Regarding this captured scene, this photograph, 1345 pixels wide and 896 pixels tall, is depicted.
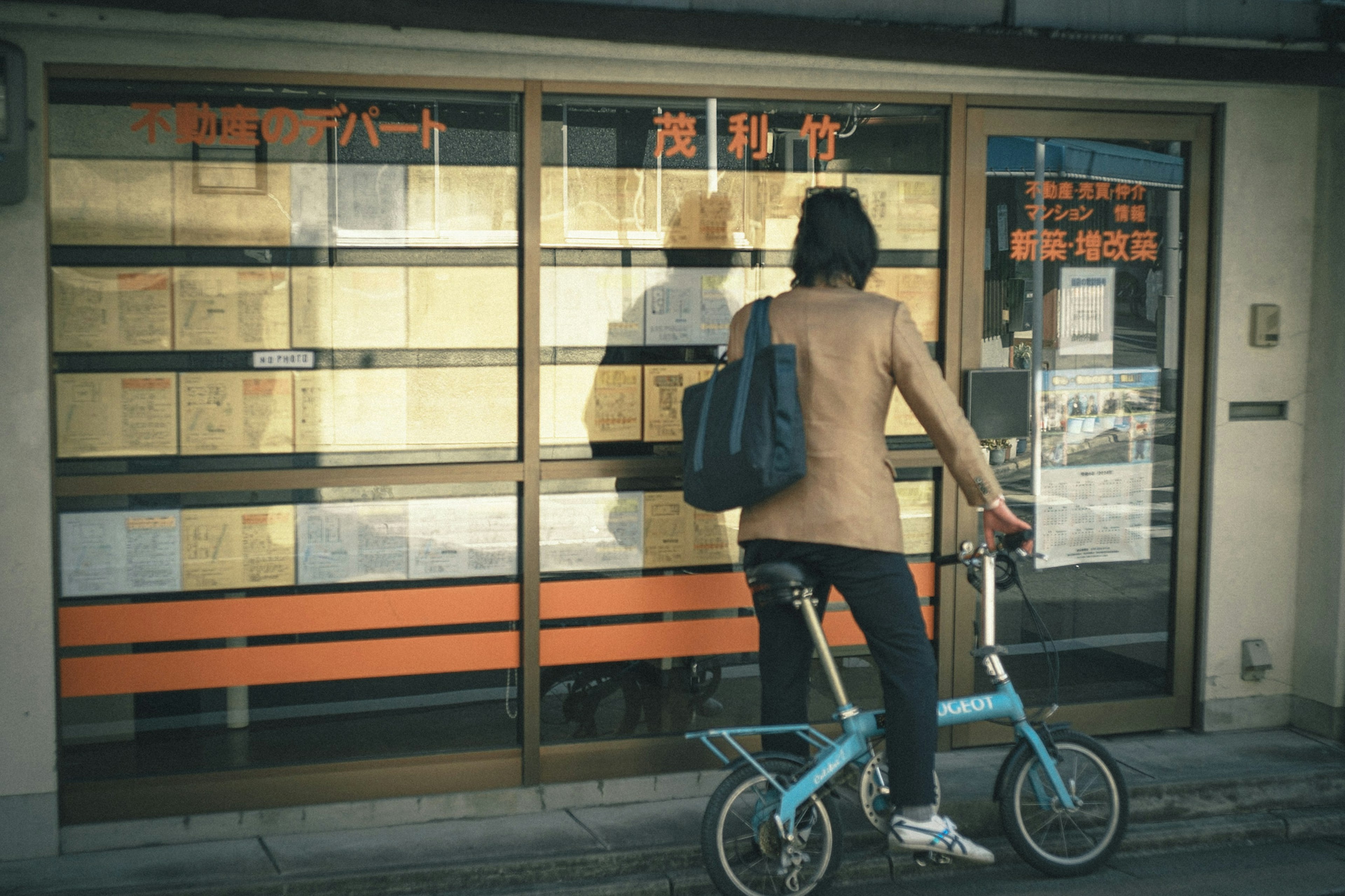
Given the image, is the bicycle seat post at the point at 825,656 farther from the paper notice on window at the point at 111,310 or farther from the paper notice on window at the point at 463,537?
the paper notice on window at the point at 111,310

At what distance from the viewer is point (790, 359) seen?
411cm

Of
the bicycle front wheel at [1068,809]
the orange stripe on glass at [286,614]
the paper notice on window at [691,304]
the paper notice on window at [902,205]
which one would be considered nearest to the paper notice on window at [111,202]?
the orange stripe on glass at [286,614]

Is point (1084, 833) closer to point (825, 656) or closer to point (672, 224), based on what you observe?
point (825, 656)

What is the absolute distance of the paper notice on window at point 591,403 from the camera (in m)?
5.07

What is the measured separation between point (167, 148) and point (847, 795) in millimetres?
3522

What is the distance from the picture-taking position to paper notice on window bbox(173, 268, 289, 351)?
4.70m

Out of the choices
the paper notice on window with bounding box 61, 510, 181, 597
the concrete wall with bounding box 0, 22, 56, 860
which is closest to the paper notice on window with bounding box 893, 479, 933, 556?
the paper notice on window with bounding box 61, 510, 181, 597

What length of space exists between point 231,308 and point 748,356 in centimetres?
191

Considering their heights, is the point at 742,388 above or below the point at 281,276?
below

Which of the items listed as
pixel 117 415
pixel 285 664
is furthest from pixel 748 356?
pixel 117 415

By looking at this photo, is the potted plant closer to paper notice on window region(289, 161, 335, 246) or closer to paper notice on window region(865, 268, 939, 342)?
paper notice on window region(865, 268, 939, 342)

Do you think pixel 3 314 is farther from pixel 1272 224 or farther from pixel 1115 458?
pixel 1272 224

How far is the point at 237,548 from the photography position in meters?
4.80

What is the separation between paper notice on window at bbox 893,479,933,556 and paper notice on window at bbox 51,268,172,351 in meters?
2.91
